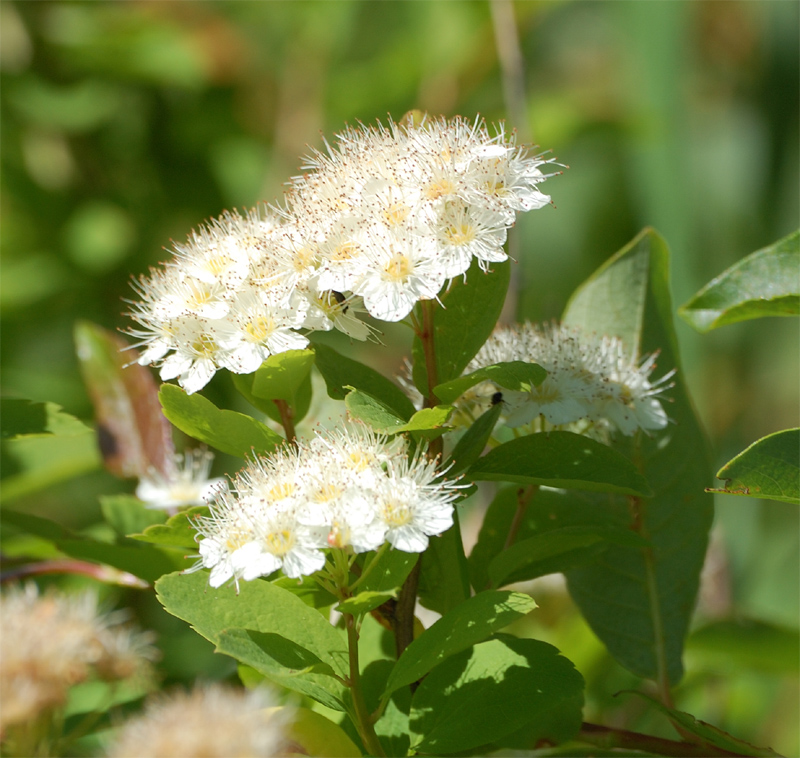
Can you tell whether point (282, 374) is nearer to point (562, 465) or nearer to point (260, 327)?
point (260, 327)

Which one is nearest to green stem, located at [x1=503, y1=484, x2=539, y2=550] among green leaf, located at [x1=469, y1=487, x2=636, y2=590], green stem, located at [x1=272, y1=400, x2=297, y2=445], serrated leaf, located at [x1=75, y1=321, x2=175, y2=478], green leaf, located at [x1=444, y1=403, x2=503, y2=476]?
green leaf, located at [x1=469, y1=487, x2=636, y2=590]

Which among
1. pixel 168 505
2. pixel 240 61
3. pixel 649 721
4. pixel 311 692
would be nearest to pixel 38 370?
pixel 240 61

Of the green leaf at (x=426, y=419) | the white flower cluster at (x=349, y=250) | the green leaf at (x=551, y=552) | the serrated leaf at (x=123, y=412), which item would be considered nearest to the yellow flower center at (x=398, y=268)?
the white flower cluster at (x=349, y=250)

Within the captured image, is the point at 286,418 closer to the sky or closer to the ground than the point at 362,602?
closer to the sky

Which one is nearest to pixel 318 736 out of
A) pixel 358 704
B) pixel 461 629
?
pixel 358 704

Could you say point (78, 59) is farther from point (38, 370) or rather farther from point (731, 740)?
point (731, 740)

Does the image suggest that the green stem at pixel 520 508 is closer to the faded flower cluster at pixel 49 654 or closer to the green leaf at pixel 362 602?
the green leaf at pixel 362 602
